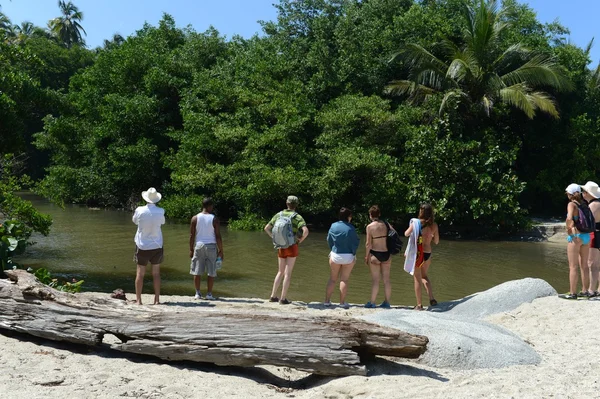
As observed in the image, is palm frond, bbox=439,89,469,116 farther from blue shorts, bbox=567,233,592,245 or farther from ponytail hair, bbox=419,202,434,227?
ponytail hair, bbox=419,202,434,227

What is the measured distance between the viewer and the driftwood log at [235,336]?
5.53 m

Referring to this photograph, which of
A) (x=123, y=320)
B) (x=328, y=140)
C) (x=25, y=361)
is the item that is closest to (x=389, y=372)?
(x=123, y=320)

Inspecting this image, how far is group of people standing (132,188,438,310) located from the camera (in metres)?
8.88

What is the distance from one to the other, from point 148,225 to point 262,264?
771 cm

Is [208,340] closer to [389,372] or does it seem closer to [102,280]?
[389,372]

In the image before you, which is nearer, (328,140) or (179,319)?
(179,319)

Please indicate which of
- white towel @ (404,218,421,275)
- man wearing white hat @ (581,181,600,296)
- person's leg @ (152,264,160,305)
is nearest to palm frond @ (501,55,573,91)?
man wearing white hat @ (581,181,600,296)

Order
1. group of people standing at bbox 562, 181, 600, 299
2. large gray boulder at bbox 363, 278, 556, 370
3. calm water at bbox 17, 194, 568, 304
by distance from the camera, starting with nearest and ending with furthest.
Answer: large gray boulder at bbox 363, 278, 556, 370 < group of people standing at bbox 562, 181, 600, 299 < calm water at bbox 17, 194, 568, 304

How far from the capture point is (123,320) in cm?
608

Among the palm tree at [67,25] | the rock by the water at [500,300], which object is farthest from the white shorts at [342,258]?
the palm tree at [67,25]

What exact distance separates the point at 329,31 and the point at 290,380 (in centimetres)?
2593

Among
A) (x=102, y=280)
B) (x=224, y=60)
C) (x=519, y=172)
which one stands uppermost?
(x=224, y=60)

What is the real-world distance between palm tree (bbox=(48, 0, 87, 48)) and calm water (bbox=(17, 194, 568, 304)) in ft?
167

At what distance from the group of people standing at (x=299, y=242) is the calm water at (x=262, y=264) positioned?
2.63 metres
